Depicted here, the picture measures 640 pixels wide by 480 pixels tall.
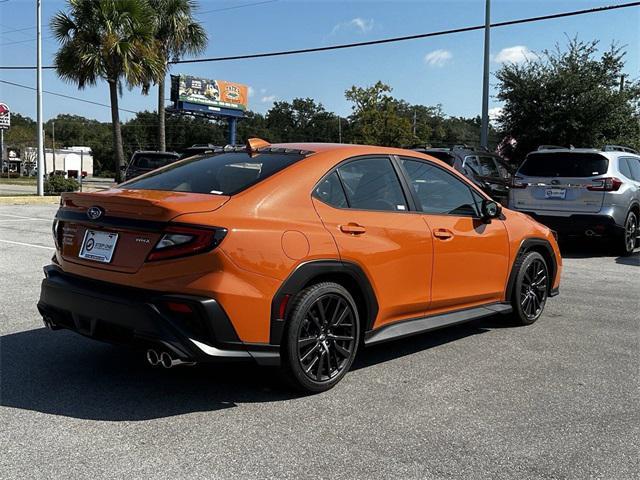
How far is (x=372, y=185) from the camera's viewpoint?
4.44 m

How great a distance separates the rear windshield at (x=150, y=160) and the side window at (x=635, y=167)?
13515 mm

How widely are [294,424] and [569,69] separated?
61.0ft

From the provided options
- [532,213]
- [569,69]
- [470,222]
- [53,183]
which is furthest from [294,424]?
[53,183]

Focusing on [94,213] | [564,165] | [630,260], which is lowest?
[630,260]

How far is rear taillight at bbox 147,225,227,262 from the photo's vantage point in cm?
341

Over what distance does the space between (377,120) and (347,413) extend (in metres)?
35.7

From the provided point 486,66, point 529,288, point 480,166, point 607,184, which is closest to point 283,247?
point 529,288

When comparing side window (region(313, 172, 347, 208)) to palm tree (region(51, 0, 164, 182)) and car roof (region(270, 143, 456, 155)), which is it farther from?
palm tree (region(51, 0, 164, 182))

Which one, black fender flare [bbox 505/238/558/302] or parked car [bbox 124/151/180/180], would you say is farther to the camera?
parked car [bbox 124/151/180/180]

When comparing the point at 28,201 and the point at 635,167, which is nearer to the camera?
the point at 635,167

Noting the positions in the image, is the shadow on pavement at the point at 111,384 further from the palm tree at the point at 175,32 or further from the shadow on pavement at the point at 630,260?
the palm tree at the point at 175,32

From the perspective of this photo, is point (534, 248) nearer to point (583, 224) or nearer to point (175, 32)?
point (583, 224)

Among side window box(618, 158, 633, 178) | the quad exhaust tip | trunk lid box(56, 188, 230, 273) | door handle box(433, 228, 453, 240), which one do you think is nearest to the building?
side window box(618, 158, 633, 178)

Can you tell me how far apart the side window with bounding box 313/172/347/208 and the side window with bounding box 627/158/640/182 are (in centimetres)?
851
